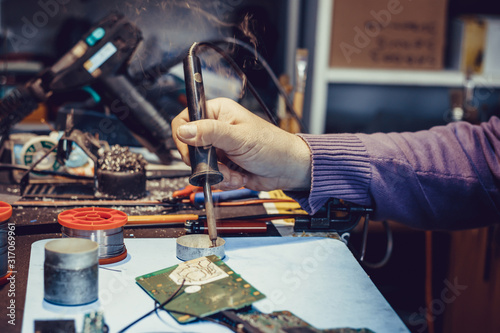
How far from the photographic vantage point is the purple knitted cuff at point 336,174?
76 centimetres

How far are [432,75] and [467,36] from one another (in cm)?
22

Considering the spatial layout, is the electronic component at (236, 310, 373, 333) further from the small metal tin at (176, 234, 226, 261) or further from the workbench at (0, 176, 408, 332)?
the small metal tin at (176, 234, 226, 261)

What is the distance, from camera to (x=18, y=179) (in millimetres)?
976

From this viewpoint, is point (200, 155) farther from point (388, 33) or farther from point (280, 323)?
point (388, 33)

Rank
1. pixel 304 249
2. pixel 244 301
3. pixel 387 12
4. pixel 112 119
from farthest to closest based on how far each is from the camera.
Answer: pixel 387 12
pixel 112 119
pixel 304 249
pixel 244 301

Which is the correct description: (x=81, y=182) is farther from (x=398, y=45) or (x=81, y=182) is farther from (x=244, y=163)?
(x=398, y=45)

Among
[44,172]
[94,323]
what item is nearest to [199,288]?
[94,323]

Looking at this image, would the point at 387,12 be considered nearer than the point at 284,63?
Yes

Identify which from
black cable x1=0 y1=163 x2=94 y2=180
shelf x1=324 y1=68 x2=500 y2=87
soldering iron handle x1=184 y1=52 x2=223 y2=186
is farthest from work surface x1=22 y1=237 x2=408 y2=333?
shelf x1=324 y1=68 x2=500 y2=87

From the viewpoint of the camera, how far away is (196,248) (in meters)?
0.62

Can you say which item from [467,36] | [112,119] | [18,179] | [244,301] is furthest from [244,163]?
[467,36]

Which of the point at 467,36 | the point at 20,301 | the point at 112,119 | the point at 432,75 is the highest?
the point at 467,36

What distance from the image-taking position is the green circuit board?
49 centimetres

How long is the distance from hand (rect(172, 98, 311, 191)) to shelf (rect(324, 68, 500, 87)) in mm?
943
